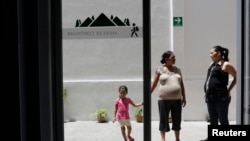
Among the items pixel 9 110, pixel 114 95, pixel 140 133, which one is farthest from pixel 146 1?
pixel 114 95

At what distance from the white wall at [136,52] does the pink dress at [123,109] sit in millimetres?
191

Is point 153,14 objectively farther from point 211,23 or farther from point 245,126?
point 245,126

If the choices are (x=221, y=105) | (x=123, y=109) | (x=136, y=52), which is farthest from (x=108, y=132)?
(x=221, y=105)

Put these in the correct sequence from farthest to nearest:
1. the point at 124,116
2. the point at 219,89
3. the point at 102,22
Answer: the point at 219,89 → the point at 124,116 → the point at 102,22

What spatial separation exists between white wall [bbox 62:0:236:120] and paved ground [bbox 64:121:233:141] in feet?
0.86

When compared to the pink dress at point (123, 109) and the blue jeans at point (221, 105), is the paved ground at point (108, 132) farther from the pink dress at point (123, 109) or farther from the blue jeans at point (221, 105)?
the blue jeans at point (221, 105)

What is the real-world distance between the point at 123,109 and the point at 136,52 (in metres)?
0.86

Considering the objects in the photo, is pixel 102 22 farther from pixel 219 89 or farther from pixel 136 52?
pixel 219 89

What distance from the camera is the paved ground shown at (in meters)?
4.78

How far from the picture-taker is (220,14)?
25.2 feet

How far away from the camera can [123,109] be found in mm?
4969

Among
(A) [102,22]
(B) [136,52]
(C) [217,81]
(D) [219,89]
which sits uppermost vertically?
(A) [102,22]

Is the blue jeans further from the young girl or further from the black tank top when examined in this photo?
the young girl

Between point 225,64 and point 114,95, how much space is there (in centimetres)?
207
